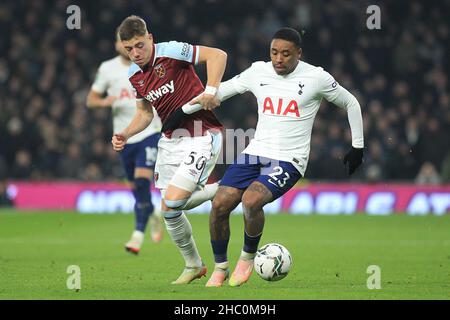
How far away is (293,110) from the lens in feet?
27.3

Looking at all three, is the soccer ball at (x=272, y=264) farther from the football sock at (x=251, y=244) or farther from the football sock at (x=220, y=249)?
the football sock at (x=220, y=249)

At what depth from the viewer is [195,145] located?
8.53 metres

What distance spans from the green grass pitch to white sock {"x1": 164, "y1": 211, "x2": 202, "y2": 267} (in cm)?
21

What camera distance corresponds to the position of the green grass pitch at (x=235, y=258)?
25.4 ft

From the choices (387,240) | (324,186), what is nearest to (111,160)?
(324,186)

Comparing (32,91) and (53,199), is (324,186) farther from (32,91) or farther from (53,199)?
(32,91)

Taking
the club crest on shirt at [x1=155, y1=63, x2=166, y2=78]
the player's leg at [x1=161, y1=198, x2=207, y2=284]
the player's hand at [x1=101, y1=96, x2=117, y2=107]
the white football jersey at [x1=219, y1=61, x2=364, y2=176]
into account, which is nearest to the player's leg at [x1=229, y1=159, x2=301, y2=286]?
the white football jersey at [x1=219, y1=61, x2=364, y2=176]

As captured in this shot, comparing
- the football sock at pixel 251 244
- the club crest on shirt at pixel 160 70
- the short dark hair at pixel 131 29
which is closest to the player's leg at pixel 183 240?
the football sock at pixel 251 244

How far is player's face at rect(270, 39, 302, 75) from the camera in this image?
26.8 ft

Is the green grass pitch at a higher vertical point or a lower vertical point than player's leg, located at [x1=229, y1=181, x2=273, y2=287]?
lower

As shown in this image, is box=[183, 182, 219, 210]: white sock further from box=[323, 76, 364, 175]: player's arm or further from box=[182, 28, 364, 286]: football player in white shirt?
box=[323, 76, 364, 175]: player's arm

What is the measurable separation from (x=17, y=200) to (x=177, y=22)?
5.07 meters

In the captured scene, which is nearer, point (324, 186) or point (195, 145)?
point (195, 145)

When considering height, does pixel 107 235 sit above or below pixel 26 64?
below
